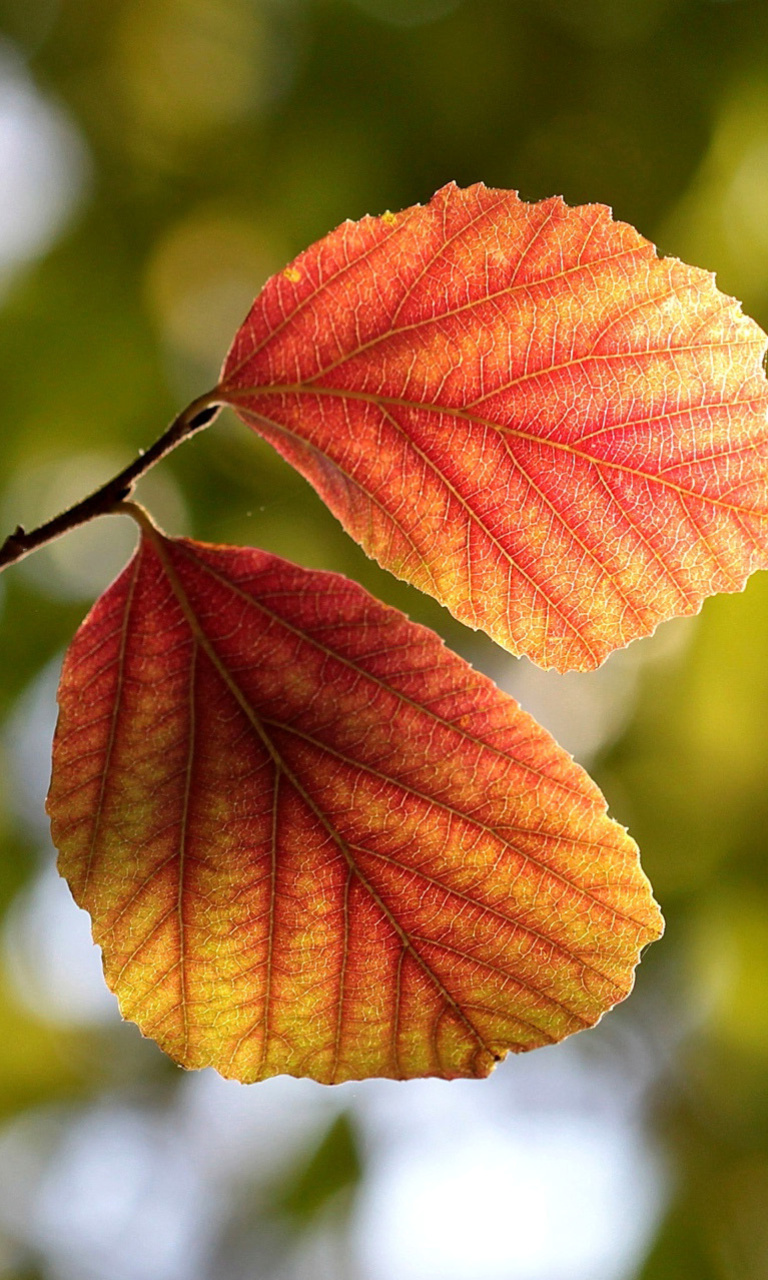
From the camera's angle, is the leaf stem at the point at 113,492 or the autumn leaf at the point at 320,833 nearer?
the leaf stem at the point at 113,492

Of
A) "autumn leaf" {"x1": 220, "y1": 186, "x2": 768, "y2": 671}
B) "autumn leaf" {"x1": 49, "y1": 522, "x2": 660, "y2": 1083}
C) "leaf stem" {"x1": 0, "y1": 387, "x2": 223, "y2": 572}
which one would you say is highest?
"autumn leaf" {"x1": 220, "y1": 186, "x2": 768, "y2": 671}

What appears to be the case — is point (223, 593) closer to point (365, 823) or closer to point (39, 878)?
point (365, 823)

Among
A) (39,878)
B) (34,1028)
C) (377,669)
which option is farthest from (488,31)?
(34,1028)

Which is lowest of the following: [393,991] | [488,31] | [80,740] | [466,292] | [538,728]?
[393,991]

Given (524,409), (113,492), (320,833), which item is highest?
(524,409)

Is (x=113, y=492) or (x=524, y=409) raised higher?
(x=524, y=409)
